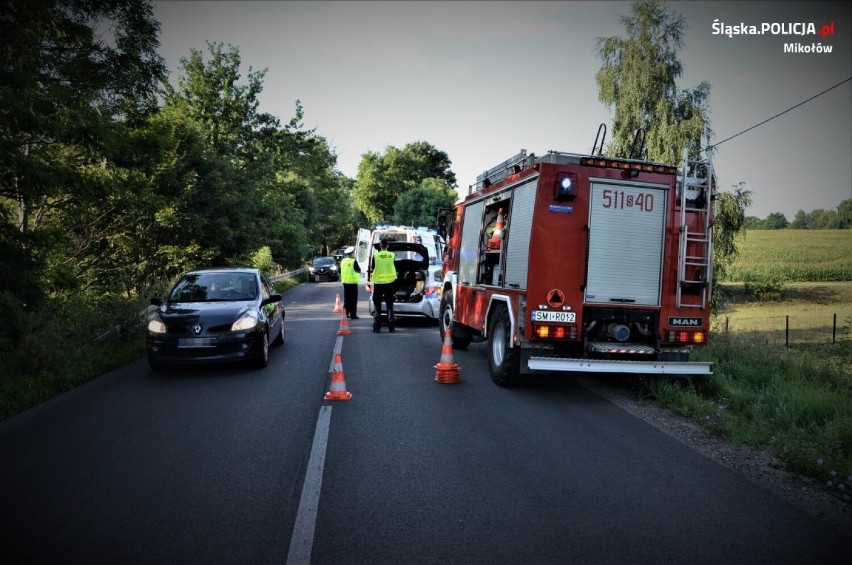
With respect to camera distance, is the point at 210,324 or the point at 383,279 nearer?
the point at 210,324

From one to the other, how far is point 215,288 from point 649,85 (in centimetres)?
2071

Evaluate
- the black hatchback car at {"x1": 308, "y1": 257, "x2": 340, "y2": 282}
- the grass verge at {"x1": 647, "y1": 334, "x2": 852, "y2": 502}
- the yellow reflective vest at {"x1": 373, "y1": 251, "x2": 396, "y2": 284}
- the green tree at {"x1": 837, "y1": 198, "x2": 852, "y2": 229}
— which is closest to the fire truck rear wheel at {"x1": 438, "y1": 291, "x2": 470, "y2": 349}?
the yellow reflective vest at {"x1": 373, "y1": 251, "x2": 396, "y2": 284}

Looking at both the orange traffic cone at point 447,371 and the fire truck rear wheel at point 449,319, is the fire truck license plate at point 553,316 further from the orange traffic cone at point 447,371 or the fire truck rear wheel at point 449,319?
the fire truck rear wheel at point 449,319

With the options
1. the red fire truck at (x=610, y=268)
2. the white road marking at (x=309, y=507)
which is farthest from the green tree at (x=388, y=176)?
the white road marking at (x=309, y=507)

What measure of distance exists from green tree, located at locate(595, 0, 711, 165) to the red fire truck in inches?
682

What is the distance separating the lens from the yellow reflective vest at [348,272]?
1546cm

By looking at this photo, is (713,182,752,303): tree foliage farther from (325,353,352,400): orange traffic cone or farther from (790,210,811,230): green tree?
(790,210,811,230): green tree

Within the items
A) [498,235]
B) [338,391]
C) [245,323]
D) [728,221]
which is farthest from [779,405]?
[728,221]

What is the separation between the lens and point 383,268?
13.2 m

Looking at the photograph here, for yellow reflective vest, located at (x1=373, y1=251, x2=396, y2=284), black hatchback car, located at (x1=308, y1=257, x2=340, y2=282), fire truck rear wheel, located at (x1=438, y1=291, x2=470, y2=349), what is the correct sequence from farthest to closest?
black hatchback car, located at (x1=308, y1=257, x2=340, y2=282) < yellow reflective vest, located at (x1=373, y1=251, x2=396, y2=284) < fire truck rear wheel, located at (x1=438, y1=291, x2=470, y2=349)

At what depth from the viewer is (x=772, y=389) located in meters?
7.75

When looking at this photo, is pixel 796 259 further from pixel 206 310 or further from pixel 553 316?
pixel 206 310

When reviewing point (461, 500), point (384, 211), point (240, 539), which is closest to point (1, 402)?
point (240, 539)

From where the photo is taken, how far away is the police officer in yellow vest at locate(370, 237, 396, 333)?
13164mm
